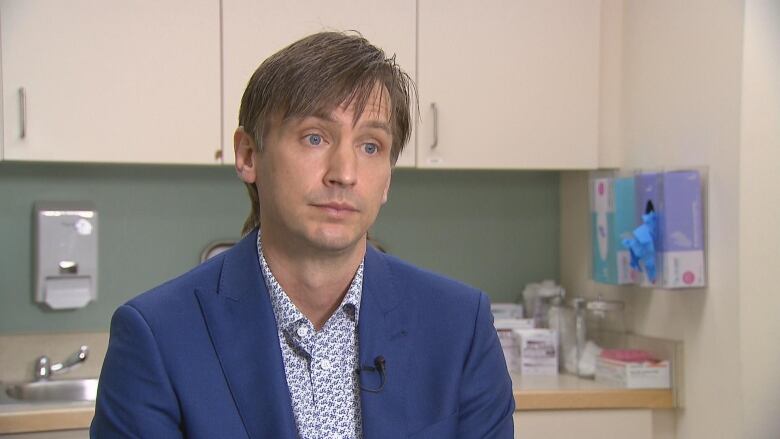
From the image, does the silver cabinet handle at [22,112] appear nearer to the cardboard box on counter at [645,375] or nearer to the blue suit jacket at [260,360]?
the blue suit jacket at [260,360]

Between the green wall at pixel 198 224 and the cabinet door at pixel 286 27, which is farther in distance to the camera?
the green wall at pixel 198 224

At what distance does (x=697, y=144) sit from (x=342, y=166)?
1.70m

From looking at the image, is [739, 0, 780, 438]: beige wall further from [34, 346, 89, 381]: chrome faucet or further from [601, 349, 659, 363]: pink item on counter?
[34, 346, 89, 381]: chrome faucet

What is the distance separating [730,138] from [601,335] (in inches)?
36.0

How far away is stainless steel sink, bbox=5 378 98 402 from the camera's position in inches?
121

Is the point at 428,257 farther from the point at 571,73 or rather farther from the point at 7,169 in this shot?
the point at 7,169

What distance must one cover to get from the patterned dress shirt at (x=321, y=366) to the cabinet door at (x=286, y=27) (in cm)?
153

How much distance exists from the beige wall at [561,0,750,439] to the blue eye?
1.50 meters

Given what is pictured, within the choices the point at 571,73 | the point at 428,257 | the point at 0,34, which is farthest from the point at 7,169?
the point at 571,73

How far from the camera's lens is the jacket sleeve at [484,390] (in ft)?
5.00

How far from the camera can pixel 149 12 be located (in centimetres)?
291

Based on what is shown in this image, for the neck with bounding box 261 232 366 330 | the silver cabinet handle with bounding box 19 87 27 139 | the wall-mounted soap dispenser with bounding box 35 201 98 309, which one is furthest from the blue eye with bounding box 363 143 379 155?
the wall-mounted soap dispenser with bounding box 35 201 98 309

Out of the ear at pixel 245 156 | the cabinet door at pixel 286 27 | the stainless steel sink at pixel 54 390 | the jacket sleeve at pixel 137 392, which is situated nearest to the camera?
the jacket sleeve at pixel 137 392

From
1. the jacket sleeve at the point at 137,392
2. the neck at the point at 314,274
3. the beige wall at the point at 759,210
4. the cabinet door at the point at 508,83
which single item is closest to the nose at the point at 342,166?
the neck at the point at 314,274
